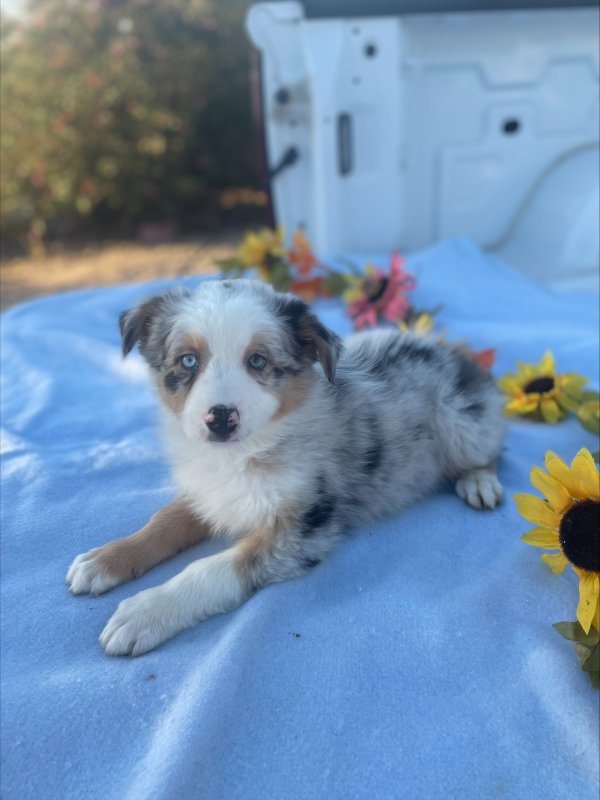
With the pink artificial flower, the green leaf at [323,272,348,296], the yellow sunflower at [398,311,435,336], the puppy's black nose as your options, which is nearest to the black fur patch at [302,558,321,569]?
the puppy's black nose

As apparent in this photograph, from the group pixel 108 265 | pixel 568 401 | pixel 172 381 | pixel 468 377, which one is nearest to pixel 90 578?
pixel 172 381

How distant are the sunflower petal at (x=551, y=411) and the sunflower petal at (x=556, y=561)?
1.49m

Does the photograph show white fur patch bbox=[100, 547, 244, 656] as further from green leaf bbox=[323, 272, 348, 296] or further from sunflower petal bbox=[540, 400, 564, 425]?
green leaf bbox=[323, 272, 348, 296]

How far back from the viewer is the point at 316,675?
78.8 inches

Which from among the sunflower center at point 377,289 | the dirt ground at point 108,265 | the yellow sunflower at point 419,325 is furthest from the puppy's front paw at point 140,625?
the dirt ground at point 108,265

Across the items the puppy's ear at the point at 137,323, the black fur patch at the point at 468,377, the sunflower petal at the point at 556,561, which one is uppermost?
the puppy's ear at the point at 137,323

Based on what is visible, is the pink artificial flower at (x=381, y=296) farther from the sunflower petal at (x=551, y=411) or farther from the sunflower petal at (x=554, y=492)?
the sunflower petal at (x=554, y=492)

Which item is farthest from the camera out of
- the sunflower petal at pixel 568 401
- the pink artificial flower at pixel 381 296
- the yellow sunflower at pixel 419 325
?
the pink artificial flower at pixel 381 296

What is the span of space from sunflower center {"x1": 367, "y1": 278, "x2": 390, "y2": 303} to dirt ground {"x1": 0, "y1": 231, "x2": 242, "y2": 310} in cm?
501

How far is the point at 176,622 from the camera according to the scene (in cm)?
217

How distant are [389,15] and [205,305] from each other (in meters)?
3.88

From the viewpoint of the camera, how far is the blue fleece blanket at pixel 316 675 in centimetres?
174

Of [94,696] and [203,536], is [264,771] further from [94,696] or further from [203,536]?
Result: [203,536]

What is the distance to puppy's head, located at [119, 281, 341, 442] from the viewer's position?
2.23m
